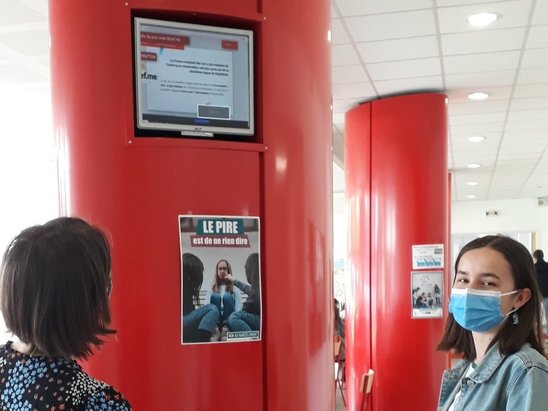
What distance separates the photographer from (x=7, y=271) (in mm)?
1210

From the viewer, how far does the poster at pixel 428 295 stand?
5.28 meters

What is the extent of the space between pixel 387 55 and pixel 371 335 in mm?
2635

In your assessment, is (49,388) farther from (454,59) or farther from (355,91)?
(355,91)

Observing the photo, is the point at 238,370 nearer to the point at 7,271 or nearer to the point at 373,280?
the point at 7,271

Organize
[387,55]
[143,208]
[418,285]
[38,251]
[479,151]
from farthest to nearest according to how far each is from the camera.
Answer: [479,151]
[418,285]
[387,55]
[143,208]
[38,251]

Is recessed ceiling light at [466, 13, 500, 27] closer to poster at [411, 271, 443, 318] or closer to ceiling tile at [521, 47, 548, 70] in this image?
ceiling tile at [521, 47, 548, 70]

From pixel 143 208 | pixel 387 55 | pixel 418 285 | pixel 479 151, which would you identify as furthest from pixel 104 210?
pixel 479 151

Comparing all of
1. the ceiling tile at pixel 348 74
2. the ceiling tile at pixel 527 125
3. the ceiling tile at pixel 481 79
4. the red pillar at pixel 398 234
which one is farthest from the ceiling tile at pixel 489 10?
the ceiling tile at pixel 527 125

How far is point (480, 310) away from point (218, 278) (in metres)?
0.84

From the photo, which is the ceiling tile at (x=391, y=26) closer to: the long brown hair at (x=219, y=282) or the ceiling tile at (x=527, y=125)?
the long brown hair at (x=219, y=282)

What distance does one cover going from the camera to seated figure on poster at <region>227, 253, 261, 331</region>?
2.01 meters

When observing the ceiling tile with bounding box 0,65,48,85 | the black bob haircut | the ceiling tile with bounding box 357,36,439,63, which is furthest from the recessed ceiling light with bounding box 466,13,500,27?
the ceiling tile with bounding box 0,65,48,85

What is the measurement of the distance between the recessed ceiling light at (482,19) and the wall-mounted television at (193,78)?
235 centimetres

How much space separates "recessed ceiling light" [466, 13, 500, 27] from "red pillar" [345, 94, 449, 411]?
1.55 m
